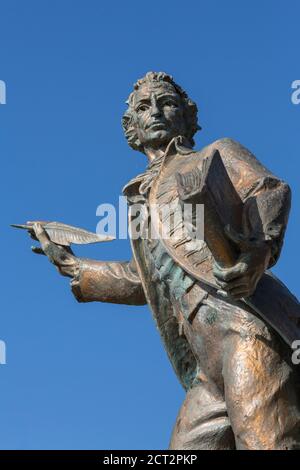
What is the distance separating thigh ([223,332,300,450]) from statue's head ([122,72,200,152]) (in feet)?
6.25

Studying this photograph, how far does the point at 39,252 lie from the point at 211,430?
2196 millimetres

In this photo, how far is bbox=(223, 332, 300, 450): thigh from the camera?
8.30m

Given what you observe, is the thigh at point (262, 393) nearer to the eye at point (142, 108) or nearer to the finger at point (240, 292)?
the finger at point (240, 292)

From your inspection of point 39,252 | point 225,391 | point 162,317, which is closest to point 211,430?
point 225,391

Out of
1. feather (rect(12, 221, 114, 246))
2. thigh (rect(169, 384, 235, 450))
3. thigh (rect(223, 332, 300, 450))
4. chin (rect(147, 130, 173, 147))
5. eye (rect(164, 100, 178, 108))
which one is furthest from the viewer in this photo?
feather (rect(12, 221, 114, 246))

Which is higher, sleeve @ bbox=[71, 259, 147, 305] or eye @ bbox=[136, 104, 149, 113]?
eye @ bbox=[136, 104, 149, 113]

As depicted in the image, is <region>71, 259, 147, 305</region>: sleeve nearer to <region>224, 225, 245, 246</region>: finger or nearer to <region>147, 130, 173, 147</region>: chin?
<region>147, 130, 173, 147</region>: chin

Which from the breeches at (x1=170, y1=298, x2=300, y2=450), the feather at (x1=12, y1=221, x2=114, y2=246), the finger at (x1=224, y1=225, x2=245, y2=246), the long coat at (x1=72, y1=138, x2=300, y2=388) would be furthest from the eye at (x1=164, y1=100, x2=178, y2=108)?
the finger at (x1=224, y1=225, x2=245, y2=246)

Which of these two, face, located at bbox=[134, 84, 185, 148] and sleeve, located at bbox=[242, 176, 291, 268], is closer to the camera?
sleeve, located at bbox=[242, 176, 291, 268]

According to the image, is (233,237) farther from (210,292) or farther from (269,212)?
(210,292)

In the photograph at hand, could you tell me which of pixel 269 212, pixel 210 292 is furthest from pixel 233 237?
pixel 210 292
